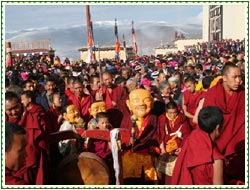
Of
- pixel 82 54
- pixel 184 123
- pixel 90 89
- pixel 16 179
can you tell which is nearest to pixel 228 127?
pixel 184 123

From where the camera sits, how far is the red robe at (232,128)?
4285 mm

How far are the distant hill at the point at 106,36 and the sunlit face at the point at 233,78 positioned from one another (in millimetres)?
40750

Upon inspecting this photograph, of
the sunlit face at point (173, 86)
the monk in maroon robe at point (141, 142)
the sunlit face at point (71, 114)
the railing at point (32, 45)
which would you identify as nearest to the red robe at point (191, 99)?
the sunlit face at point (173, 86)

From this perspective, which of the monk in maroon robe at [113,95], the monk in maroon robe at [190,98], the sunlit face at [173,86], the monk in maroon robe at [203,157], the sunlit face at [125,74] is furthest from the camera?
the sunlit face at [125,74]

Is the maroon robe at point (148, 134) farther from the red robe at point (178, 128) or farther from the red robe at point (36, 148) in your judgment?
the red robe at point (36, 148)

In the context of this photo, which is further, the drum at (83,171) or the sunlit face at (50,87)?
the sunlit face at (50,87)

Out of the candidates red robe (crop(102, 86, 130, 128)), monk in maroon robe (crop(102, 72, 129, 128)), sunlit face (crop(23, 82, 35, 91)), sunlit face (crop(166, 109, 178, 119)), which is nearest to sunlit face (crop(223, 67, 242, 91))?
sunlit face (crop(166, 109, 178, 119))

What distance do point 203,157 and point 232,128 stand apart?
4.82 ft

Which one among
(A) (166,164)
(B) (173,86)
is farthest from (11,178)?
(B) (173,86)

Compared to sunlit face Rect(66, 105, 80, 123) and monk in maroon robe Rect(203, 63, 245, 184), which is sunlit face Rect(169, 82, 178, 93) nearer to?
sunlit face Rect(66, 105, 80, 123)

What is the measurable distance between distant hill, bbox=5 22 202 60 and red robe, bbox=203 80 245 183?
40.8 meters

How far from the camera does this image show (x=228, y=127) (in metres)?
4.46

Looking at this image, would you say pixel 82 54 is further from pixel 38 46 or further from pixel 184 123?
pixel 184 123

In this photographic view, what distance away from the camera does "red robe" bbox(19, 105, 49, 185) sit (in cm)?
392
